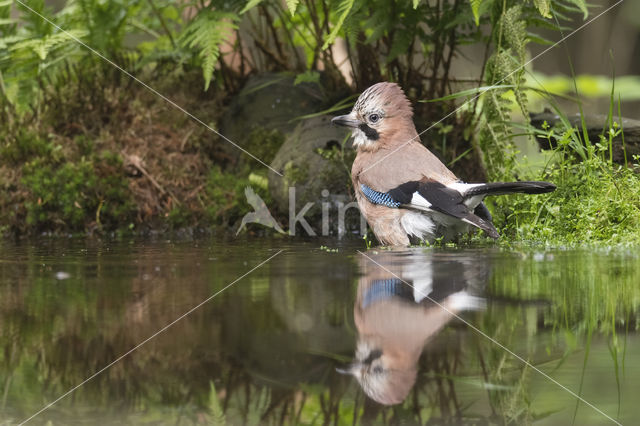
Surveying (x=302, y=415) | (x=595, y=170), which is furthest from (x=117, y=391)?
(x=595, y=170)

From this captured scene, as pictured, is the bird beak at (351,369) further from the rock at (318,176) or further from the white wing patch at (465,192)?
the rock at (318,176)

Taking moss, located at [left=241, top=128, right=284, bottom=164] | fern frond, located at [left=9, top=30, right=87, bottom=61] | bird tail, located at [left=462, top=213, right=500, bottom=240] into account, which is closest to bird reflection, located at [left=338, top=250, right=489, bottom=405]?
bird tail, located at [left=462, top=213, right=500, bottom=240]

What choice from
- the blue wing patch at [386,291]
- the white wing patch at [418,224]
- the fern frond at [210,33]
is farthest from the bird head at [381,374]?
the fern frond at [210,33]

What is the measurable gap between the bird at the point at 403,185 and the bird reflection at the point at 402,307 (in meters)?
0.45

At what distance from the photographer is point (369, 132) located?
5723mm

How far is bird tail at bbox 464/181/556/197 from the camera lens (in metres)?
4.48

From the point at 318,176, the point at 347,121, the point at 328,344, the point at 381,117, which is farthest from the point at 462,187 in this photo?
the point at 328,344

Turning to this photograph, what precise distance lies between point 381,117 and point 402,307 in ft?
10.1

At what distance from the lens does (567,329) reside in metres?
2.51

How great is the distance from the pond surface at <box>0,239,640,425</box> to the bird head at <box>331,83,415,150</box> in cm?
186

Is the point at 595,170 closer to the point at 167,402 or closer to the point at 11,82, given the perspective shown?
the point at 167,402

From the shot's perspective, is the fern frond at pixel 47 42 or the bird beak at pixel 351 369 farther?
the fern frond at pixel 47 42

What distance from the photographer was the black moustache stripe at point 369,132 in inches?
224

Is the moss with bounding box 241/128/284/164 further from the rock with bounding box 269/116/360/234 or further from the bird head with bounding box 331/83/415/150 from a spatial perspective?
the bird head with bounding box 331/83/415/150
